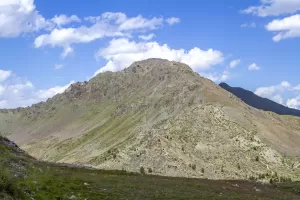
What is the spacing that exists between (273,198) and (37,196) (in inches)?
1327

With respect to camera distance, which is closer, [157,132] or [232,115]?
[157,132]

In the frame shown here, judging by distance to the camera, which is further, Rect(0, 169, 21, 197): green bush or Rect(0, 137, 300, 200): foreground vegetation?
Rect(0, 137, 300, 200): foreground vegetation

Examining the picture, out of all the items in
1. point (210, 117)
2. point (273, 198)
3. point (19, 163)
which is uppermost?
point (210, 117)

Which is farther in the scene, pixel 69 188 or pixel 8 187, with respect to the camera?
pixel 69 188

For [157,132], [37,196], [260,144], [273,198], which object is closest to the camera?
[37,196]

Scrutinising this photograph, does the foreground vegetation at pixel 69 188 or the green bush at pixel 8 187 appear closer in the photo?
the green bush at pixel 8 187

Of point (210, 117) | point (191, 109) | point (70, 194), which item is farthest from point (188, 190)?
point (191, 109)

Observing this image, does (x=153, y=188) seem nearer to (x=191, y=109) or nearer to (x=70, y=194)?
(x=70, y=194)

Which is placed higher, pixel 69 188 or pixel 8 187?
pixel 8 187

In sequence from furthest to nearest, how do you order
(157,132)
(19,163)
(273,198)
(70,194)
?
(157,132), (273,198), (19,163), (70,194)

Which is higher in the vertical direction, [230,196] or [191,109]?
[191,109]

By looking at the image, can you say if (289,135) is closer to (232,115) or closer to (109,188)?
(232,115)

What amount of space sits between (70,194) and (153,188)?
1548cm

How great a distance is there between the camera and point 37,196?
32.1 m
